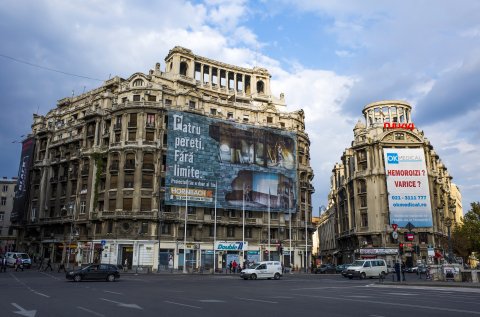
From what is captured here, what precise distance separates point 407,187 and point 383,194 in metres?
4.37

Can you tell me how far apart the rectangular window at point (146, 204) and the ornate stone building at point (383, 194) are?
39015mm

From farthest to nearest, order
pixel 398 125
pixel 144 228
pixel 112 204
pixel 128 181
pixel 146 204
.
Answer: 1. pixel 398 125
2. pixel 128 181
3. pixel 112 204
4. pixel 146 204
5. pixel 144 228

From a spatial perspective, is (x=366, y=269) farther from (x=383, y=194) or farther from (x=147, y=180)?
(x=383, y=194)

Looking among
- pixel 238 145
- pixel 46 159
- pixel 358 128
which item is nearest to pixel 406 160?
pixel 358 128

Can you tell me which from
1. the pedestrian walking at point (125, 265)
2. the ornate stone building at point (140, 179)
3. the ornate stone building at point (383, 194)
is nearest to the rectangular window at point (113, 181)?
the ornate stone building at point (140, 179)

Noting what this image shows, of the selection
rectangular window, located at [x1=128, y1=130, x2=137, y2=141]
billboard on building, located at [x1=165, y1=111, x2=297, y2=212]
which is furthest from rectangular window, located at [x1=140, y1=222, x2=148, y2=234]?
rectangular window, located at [x1=128, y1=130, x2=137, y2=141]

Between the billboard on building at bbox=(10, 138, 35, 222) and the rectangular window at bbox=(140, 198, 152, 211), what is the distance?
28.4 metres

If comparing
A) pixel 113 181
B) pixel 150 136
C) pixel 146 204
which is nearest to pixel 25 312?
pixel 146 204

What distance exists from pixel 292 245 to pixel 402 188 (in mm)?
22947

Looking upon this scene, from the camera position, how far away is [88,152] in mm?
63844

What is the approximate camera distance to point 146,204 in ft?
188

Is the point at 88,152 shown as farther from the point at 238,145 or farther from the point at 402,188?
the point at 402,188

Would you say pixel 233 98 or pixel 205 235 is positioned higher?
pixel 233 98

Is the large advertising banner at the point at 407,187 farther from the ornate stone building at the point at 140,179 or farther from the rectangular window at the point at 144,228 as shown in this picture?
the rectangular window at the point at 144,228
